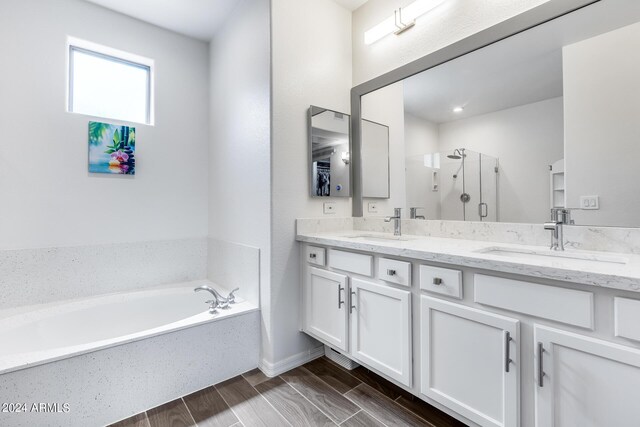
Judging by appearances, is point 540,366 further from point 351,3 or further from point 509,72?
point 351,3

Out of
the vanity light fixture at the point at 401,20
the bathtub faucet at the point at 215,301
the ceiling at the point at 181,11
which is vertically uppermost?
the ceiling at the point at 181,11

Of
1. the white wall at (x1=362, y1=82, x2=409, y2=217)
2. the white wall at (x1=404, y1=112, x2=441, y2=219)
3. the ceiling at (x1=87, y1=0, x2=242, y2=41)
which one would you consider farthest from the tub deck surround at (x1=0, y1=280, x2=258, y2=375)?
the ceiling at (x1=87, y1=0, x2=242, y2=41)

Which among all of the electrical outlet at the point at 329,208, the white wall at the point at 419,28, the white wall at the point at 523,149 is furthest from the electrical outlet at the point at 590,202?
the electrical outlet at the point at 329,208

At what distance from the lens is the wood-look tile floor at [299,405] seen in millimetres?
1408

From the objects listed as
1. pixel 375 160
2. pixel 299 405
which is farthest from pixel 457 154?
pixel 299 405

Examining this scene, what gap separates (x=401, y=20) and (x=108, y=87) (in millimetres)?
2368

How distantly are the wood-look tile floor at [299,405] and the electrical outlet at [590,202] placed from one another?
1.16 m

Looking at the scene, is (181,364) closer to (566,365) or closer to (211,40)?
(566,365)

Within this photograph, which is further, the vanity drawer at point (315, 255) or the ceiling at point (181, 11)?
the ceiling at point (181, 11)

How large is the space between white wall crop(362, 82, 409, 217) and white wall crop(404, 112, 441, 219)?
5 cm

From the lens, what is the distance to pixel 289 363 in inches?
74.3

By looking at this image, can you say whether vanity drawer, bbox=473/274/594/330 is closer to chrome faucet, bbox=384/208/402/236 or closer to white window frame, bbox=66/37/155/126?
chrome faucet, bbox=384/208/402/236

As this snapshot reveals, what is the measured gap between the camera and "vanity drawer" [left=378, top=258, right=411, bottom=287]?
1347mm

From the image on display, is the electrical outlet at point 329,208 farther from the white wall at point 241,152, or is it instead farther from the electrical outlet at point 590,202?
the electrical outlet at point 590,202
